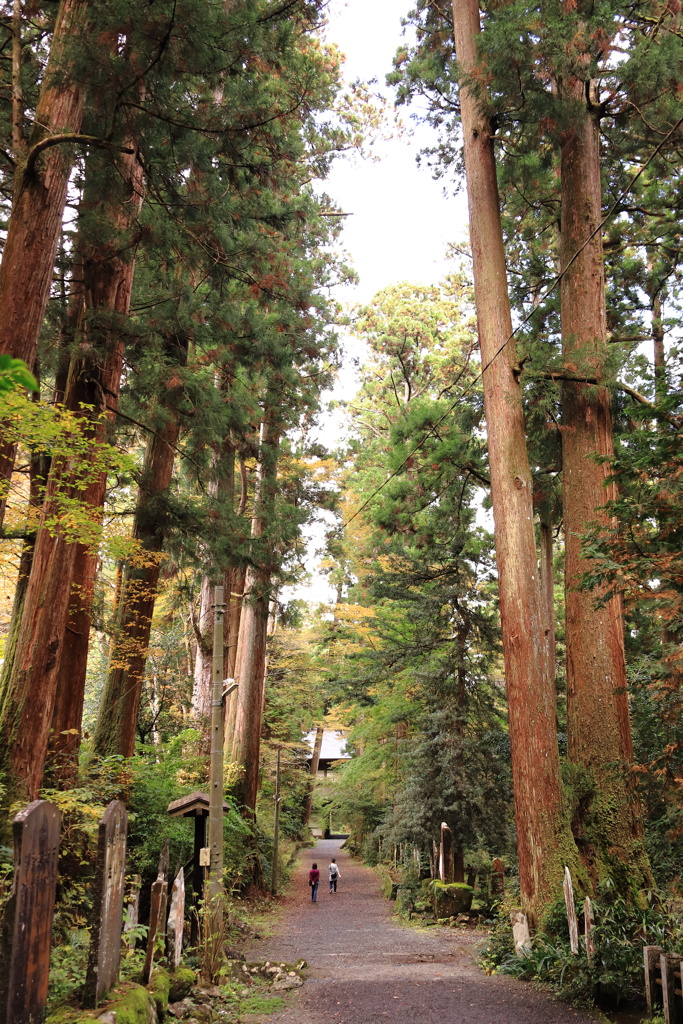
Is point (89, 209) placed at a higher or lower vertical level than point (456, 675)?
higher

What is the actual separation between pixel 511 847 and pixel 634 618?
5980 mm

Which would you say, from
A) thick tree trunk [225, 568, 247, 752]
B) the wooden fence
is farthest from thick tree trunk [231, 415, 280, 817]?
the wooden fence

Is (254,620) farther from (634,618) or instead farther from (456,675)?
(634,618)

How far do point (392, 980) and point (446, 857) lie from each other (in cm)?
764

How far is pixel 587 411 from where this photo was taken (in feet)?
30.3

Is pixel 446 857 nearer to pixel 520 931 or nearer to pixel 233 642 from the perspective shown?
pixel 233 642

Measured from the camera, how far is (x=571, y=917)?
684 centimetres

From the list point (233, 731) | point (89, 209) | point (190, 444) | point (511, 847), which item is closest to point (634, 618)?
point (511, 847)

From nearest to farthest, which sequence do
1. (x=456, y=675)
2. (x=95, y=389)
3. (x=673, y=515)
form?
(x=673, y=515) → (x=95, y=389) → (x=456, y=675)

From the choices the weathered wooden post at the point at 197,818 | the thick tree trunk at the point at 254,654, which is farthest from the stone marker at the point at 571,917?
the thick tree trunk at the point at 254,654

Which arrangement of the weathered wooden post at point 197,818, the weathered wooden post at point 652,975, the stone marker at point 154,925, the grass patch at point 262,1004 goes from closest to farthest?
the stone marker at point 154,925 → the weathered wooden post at point 652,975 → the grass patch at point 262,1004 → the weathered wooden post at point 197,818

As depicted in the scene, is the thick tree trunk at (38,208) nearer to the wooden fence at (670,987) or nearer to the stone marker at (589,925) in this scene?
the wooden fence at (670,987)

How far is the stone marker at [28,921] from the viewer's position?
11.0ft

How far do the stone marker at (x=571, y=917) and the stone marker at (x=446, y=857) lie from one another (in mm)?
7536
